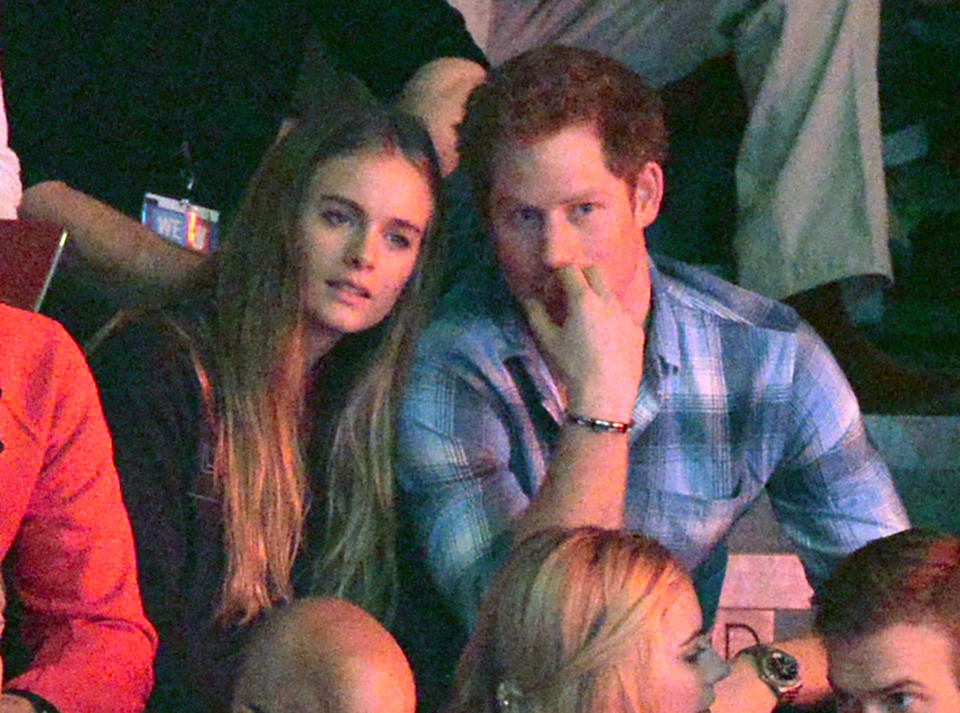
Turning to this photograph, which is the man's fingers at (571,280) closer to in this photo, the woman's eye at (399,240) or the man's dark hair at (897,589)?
the woman's eye at (399,240)

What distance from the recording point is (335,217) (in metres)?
1.60

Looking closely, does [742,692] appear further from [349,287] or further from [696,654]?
[349,287]

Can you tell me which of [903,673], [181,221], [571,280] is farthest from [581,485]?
[181,221]

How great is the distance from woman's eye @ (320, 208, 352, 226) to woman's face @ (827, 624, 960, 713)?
70 centimetres

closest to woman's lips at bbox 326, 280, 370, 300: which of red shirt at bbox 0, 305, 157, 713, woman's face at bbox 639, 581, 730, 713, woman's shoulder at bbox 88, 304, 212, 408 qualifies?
woman's shoulder at bbox 88, 304, 212, 408

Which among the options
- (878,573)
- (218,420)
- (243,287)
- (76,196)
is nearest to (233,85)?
(76,196)

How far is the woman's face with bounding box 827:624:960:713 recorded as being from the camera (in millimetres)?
1263

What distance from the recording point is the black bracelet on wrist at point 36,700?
1188 mm

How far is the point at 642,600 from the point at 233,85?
3.83 ft

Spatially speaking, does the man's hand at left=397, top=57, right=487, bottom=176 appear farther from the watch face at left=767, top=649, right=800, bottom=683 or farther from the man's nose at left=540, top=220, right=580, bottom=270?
the watch face at left=767, top=649, right=800, bottom=683

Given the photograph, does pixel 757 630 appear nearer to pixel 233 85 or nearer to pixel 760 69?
pixel 760 69

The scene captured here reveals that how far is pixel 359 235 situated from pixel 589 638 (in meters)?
0.60

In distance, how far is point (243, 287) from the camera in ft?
5.22

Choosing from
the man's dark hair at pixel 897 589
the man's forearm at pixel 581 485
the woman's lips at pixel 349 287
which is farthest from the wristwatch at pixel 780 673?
the woman's lips at pixel 349 287
